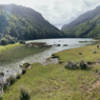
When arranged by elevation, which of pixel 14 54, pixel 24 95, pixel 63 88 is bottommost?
pixel 63 88

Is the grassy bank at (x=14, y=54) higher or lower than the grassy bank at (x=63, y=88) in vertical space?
higher

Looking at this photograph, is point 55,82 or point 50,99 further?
point 55,82

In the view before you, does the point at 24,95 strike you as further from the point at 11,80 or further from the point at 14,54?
the point at 14,54

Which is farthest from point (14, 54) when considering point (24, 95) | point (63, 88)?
point (24, 95)

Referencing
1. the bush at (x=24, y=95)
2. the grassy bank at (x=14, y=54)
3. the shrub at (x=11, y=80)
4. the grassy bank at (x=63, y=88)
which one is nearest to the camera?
the bush at (x=24, y=95)

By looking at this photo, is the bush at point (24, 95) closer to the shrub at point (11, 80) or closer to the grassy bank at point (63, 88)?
the grassy bank at point (63, 88)

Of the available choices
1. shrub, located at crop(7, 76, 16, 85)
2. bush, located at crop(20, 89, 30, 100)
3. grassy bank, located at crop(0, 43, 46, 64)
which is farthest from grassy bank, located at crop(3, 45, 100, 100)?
grassy bank, located at crop(0, 43, 46, 64)

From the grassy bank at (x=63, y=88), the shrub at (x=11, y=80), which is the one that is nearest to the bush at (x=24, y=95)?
the grassy bank at (x=63, y=88)

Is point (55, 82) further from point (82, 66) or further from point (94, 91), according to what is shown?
point (82, 66)

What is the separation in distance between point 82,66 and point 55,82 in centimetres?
1397

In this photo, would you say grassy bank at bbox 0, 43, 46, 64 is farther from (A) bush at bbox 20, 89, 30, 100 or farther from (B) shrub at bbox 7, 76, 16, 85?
(A) bush at bbox 20, 89, 30, 100

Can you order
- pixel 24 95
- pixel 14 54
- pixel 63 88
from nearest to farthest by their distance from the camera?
pixel 24 95, pixel 63 88, pixel 14 54

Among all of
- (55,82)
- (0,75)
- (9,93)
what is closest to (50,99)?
(55,82)

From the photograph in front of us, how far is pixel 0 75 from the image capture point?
41.6 m
